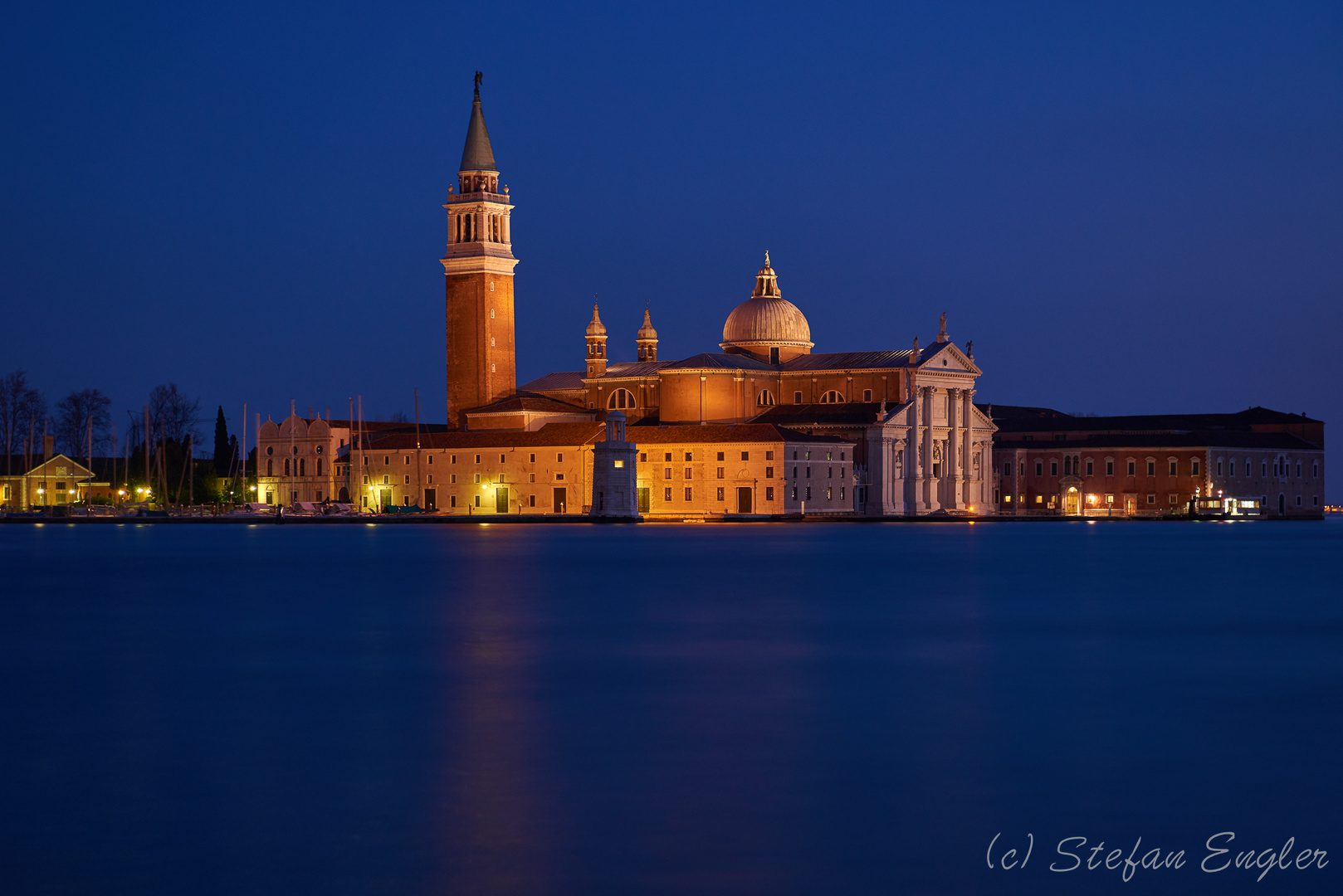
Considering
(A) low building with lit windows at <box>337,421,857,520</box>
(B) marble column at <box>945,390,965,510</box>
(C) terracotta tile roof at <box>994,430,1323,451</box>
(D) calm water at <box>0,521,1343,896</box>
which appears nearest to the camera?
(D) calm water at <box>0,521,1343,896</box>

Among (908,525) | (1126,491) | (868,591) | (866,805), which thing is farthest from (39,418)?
(866,805)

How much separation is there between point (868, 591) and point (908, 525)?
141ft

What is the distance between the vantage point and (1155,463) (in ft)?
262

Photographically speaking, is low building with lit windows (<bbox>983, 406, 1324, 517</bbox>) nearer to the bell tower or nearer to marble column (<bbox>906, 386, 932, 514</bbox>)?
marble column (<bbox>906, 386, 932, 514</bbox>)

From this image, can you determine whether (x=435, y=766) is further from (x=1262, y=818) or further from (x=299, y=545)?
(x=299, y=545)

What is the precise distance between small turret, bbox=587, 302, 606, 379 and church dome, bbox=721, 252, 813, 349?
5495 millimetres

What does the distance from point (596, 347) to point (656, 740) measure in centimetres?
6961

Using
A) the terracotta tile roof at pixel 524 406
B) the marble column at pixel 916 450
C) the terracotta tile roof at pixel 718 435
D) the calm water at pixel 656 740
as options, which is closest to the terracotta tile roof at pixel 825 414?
the marble column at pixel 916 450

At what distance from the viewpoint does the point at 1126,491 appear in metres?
81.1

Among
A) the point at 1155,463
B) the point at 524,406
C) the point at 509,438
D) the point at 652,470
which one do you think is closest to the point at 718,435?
the point at 652,470

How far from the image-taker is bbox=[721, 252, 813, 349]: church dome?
257 feet

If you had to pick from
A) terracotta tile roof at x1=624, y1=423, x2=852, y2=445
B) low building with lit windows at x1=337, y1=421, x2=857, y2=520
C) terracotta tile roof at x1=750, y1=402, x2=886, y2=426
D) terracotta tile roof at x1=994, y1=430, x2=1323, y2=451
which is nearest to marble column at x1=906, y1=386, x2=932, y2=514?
terracotta tile roof at x1=750, y1=402, x2=886, y2=426

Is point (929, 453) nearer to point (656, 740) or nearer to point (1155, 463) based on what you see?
point (1155, 463)

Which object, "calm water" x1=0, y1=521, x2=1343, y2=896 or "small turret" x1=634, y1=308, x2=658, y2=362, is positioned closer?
"calm water" x1=0, y1=521, x2=1343, y2=896
